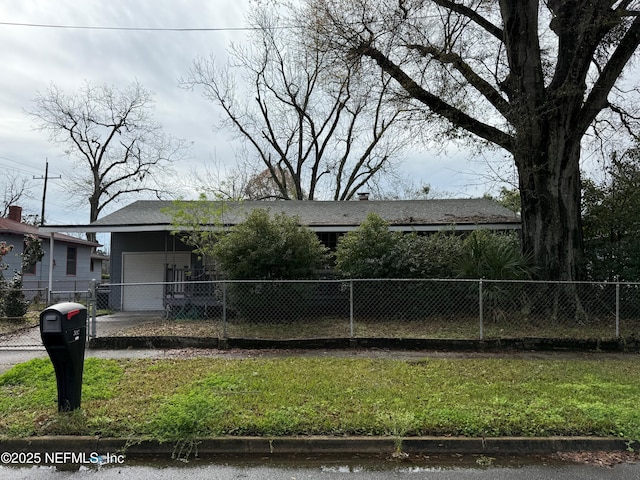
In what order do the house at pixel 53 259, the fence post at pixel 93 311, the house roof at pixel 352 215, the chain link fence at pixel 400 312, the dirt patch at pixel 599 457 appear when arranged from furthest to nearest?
the house at pixel 53 259
the house roof at pixel 352 215
the chain link fence at pixel 400 312
the fence post at pixel 93 311
the dirt patch at pixel 599 457

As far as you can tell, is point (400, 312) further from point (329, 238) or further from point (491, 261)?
point (329, 238)

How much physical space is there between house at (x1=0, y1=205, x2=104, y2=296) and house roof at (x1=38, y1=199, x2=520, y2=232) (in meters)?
6.91

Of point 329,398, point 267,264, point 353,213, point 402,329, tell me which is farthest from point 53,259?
point 329,398

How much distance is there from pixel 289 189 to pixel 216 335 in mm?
25143

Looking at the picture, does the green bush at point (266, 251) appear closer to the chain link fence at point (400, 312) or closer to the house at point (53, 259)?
the chain link fence at point (400, 312)

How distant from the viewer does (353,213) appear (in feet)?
51.3

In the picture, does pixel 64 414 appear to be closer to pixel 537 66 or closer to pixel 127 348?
pixel 127 348

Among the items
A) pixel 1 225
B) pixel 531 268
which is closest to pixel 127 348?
pixel 531 268

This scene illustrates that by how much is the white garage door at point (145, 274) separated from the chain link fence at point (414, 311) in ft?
13.9

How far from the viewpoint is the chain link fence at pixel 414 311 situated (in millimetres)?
9039

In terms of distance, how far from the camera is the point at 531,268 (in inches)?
411

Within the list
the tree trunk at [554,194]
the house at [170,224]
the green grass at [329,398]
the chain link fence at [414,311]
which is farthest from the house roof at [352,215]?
the green grass at [329,398]

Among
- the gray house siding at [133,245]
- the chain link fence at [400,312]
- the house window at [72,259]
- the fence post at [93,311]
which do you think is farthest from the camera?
the house window at [72,259]

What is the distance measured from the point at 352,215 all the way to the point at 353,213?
0.35 metres
